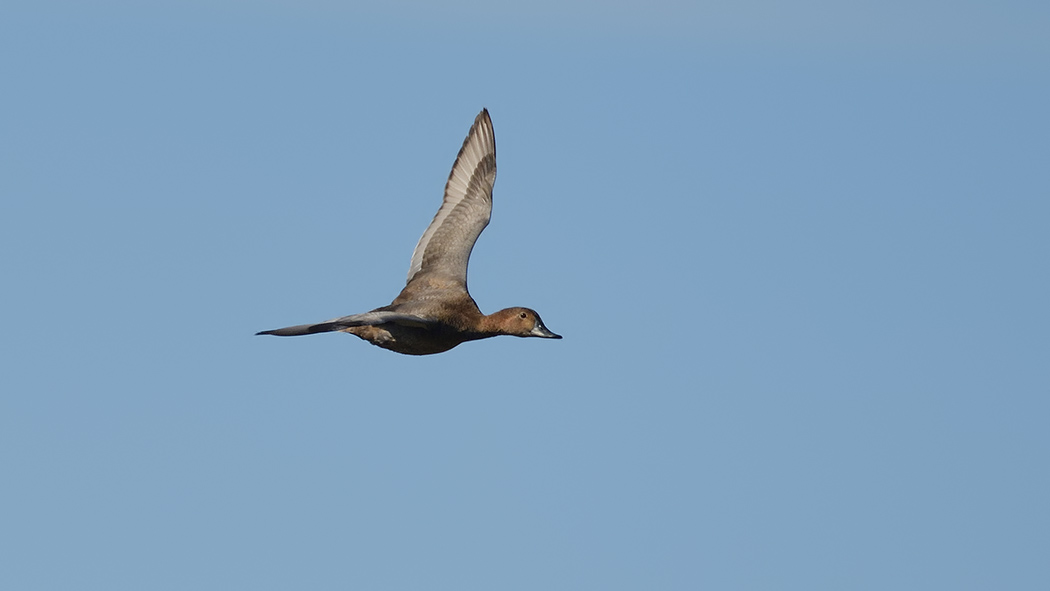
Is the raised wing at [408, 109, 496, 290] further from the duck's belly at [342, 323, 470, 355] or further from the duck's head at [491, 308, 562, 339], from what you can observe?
the duck's head at [491, 308, 562, 339]

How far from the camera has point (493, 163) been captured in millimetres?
24641

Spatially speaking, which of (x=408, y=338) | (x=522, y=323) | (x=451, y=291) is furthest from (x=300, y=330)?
(x=451, y=291)

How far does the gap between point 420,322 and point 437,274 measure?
3780 mm

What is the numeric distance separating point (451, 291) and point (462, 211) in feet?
8.36

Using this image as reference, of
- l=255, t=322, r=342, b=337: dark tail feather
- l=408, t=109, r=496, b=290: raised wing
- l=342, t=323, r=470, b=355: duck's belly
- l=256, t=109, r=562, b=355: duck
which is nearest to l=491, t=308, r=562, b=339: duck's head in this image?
l=256, t=109, r=562, b=355: duck

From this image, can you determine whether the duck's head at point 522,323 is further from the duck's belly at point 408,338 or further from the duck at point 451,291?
the duck's belly at point 408,338

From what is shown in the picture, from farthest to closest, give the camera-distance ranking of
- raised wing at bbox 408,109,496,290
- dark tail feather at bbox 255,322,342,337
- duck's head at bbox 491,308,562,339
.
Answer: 1. raised wing at bbox 408,109,496,290
2. duck's head at bbox 491,308,562,339
3. dark tail feather at bbox 255,322,342,337

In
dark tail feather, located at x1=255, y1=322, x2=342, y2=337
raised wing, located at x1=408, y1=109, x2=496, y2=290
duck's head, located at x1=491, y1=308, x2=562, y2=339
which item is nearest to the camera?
dark tail feather, located at x1=255, y1=322, x2=342, y2=337

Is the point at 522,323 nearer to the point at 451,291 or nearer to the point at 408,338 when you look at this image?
the point at 408,338

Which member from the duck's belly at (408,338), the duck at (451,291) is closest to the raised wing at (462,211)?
the duck at (451,291)

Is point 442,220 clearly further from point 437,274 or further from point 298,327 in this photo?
point 298,327

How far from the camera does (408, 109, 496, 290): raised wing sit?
23250 mm

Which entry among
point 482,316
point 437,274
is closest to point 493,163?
point 437,274

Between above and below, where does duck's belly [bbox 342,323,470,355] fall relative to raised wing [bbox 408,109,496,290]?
below
